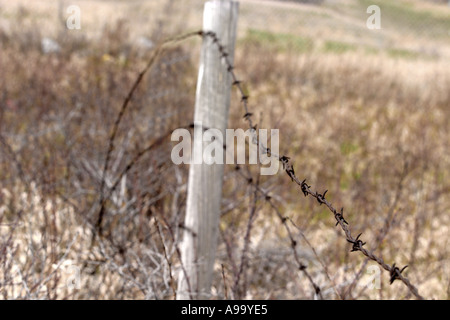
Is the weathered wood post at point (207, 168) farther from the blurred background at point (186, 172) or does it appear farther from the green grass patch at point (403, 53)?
the green grass patch at point (403, 53)

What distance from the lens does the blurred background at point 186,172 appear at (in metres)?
2.84

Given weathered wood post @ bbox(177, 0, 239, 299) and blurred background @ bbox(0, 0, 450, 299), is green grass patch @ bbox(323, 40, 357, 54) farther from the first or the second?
weathered wood post @ bbox(177, 0, 239, 299)

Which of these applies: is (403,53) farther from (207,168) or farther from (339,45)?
(207,168)

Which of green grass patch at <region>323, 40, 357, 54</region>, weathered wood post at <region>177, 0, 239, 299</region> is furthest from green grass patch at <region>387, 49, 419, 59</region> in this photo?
weathered wood post at <region>177, 0, 239, 299</region>

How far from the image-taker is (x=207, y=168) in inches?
90.4

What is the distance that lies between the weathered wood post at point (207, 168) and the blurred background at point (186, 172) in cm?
10

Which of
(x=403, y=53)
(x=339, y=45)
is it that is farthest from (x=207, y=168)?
(x=403, y=53)

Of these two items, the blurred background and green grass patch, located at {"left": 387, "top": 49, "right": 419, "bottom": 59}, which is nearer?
the blurred background

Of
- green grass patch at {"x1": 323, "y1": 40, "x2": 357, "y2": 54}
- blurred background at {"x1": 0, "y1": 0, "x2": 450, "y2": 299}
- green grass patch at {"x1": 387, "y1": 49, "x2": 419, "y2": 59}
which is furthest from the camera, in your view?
green grass patch at {"x1": 387, "y1": 49, "x2": 419, "y2": 59}

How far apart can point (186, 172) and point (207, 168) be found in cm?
183

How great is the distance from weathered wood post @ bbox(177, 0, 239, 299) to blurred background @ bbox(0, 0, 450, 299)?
0.10m

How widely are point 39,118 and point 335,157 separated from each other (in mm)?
3349

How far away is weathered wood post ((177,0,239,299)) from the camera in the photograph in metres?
2.21

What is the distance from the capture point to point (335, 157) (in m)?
6.10
